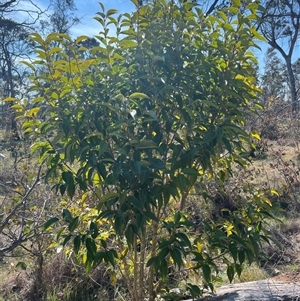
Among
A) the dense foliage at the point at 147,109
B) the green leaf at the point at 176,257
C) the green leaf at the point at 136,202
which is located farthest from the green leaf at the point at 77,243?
the green leaf at the point at 176,257

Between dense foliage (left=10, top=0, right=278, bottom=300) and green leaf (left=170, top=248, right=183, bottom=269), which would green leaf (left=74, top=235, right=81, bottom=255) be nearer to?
dense foliage (left=10, top=0, right=278, bottom=300)

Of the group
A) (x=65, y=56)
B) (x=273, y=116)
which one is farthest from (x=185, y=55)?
(x=273, y=116)

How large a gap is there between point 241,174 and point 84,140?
13.4 ft

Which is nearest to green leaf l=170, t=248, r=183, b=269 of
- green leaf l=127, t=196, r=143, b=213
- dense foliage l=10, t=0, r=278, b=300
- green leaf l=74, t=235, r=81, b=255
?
dense foliage l=10, t=0, r=278, b=300

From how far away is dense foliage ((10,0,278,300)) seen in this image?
204 centimetres

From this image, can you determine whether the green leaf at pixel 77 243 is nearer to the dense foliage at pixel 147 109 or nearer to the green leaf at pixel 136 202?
the dense foliage at pixel 147 109

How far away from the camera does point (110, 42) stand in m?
2.20

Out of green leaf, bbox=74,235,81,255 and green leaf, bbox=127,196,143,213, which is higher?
green leaf, bbox=127,196,143,213

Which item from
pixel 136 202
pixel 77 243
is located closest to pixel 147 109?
pixel 136 202

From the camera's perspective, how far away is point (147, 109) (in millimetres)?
2215

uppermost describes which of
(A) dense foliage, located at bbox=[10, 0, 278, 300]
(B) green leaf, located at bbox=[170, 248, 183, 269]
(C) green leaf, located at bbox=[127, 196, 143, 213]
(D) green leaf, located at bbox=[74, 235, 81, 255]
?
(A) dense foliage, located at bbox=[10, 0, 278, 300]

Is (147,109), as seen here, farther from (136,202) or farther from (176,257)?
(176,257)

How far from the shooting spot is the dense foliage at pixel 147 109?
6.68 ft

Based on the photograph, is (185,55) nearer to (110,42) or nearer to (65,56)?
(110,42)
